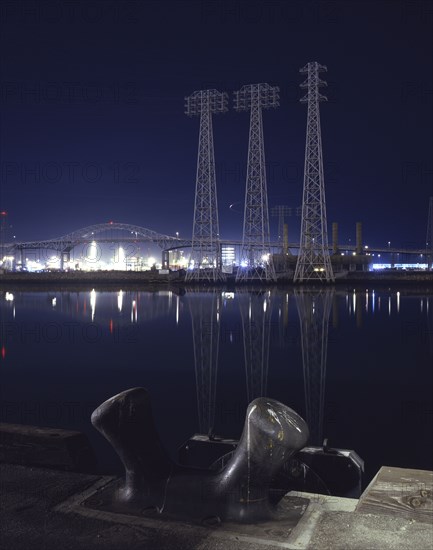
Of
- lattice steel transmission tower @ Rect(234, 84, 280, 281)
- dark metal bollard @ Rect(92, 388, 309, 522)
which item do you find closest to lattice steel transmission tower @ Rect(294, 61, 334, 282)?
lattice steel transmission tower @ Rect(234, 84, 280, 281)

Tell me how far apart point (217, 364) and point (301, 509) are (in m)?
12.1

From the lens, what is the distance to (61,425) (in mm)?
8953

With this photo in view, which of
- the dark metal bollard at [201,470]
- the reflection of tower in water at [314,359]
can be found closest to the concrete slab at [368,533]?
the dark metal bollard at [201,470]

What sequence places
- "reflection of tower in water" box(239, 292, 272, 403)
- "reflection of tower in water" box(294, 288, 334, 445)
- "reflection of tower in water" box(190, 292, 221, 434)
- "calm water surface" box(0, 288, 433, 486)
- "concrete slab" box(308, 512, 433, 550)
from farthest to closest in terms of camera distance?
"reflection of tower in water" box(239, 292, 272, 403) < "reflection of tower in water" box(190, 292, 221, 434) < "reflection of tower in water" box(294, 288, 334, 445) < "calm water surface" box(0, 288, 433, 486) < "concrete slab" box(308, 512, 433, 550)

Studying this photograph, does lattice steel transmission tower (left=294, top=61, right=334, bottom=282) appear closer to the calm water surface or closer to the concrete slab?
the calm water surface

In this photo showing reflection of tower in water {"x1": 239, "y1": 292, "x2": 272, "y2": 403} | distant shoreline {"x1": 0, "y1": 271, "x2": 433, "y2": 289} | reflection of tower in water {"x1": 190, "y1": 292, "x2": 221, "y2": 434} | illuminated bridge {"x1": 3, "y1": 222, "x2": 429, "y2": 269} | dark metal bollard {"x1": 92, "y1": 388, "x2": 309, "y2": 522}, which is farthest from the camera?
illuminated bridge {"x1": 3, "y1": 222, "x2": 429, "y2": 269}

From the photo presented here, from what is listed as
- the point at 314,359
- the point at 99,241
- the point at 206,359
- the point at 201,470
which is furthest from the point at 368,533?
the point at 99,241

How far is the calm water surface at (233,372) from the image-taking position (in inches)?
356

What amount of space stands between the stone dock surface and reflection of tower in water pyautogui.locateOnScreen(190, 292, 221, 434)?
7.36 feet

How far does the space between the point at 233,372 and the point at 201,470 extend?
1034cm

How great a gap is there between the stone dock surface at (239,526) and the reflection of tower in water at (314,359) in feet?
12.6

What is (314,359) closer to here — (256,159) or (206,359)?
(206,359)

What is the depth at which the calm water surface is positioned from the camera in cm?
905

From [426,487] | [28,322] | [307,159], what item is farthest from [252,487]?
[307,159]
